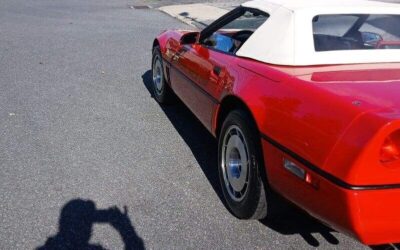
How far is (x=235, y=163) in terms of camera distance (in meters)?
3.39

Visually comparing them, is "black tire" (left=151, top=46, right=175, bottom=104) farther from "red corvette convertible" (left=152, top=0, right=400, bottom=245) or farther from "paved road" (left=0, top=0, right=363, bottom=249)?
"red corvette convertible" (left=152, top=0, right=400, bottom=245)

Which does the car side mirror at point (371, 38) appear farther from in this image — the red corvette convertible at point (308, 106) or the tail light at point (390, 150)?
the tail light at point (390, 150)

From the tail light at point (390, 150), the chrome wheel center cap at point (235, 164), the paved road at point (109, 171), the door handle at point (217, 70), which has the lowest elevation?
the paved road at point (109, 171)

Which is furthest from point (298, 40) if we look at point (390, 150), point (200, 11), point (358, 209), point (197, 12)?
point (200, 11)

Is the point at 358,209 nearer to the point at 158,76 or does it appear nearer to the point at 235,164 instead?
the point at 235,164

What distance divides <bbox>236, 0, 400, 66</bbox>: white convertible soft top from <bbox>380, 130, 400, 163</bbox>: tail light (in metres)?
1.05

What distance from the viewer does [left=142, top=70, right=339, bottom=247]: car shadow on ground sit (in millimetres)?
3191

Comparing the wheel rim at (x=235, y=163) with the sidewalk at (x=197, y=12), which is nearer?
the wheel rim at (x=235, y=163)

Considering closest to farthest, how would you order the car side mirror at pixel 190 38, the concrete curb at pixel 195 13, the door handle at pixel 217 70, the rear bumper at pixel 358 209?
the rear bumper at pixel 358 209
the door handle at pixel 217 70
the car side mirror at pixel 190 38
the concrete curb at pixel 195 13

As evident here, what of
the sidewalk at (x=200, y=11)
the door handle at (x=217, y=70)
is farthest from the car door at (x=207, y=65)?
the sidewalk at (x=200, y=11)

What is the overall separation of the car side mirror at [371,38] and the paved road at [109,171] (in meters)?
1.41

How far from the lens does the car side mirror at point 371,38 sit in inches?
145

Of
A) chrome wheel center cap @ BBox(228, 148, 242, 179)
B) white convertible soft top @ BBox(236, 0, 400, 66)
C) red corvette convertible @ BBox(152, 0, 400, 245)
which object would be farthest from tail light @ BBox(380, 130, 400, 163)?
chrome wheel center cap @ BBox(228, 148, 242, 179)

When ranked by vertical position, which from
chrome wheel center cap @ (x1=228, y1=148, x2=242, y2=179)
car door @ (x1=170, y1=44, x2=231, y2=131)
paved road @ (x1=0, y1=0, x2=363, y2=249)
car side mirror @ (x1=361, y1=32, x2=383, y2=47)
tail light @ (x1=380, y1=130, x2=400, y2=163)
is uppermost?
car side mirror @ (x1=361, y1=32, x2=383, y2=47)
